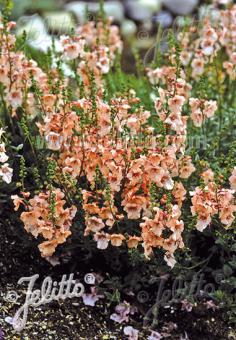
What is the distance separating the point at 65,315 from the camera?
2.71m

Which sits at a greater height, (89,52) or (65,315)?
(89,52)

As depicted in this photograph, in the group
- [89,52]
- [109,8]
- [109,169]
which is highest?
[89,52]

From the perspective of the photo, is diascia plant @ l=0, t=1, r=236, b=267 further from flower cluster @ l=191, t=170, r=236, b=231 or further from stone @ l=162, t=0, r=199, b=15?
stone @ l=162, t=0, r=199, b=15

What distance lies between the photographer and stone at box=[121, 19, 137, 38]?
23.0 ft

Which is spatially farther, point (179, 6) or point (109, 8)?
point (179, 6)

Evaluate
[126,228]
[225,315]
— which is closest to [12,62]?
[126,228]

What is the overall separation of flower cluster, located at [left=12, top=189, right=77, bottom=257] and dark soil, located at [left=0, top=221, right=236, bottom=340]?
25 cm

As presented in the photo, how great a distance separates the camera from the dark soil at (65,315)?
263 cm

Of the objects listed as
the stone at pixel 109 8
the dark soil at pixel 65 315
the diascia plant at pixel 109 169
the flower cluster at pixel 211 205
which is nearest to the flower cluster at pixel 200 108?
the diascia plant at pixel 109 169

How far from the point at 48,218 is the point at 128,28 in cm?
495

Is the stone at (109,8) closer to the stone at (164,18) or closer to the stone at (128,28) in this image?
the stone at (128,28)

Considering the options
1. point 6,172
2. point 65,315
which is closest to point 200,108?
point 6,172

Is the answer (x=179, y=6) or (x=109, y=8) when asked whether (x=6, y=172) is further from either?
(x=179, y=6)

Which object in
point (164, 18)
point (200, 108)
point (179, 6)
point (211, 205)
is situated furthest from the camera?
point (179, 6)
